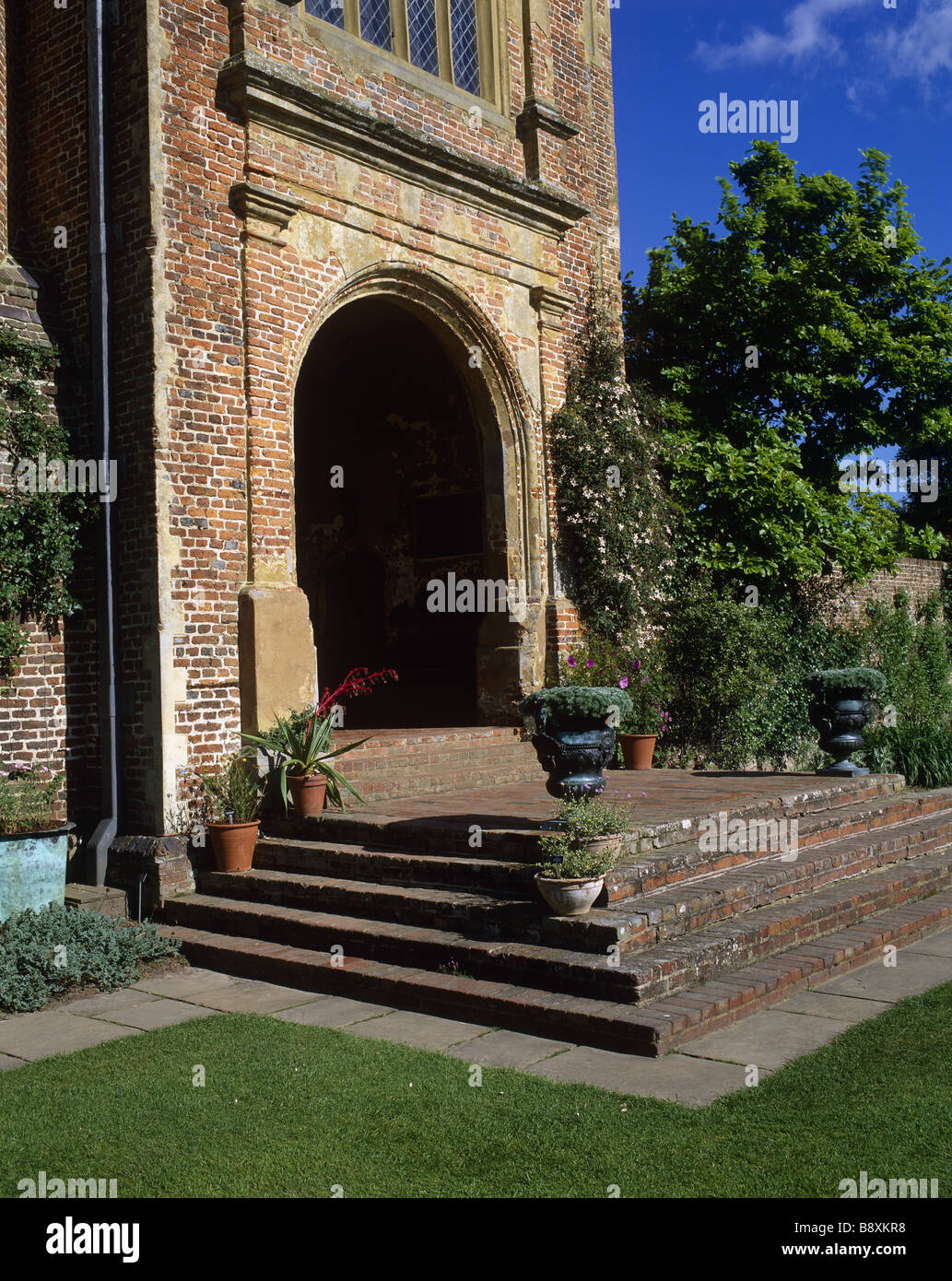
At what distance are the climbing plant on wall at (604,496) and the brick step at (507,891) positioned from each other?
13.0 ft

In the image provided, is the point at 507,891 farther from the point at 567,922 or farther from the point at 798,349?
the point at 798,349

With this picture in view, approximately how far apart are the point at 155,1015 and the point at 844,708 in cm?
625

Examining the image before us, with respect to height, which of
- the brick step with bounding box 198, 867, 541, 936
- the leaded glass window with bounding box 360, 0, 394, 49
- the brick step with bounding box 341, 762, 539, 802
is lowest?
the brick step with bounding box 198, 867, 541, 936

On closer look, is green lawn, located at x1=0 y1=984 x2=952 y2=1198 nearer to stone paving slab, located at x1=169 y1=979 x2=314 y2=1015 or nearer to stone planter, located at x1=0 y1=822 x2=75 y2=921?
stone paving slab, located at x1=169 y1=979 x2=314 y2=1015

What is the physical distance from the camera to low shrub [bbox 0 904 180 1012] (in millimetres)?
6223

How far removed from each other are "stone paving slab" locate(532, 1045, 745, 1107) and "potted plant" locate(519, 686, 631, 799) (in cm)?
171

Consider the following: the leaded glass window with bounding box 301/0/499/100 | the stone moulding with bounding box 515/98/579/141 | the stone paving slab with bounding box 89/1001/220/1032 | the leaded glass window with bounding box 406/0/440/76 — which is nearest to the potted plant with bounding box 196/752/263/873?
the stone paving slab with bounding box 89/1001/220/1032

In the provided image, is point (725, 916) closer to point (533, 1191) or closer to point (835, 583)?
point (533, 1191)

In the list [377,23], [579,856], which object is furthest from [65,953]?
[377,23]

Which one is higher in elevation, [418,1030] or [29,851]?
[29,851]

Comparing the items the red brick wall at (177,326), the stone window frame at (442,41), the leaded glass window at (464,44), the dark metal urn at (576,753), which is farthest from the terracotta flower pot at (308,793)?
the leaded glass window at (464,44)

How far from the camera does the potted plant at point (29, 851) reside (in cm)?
699

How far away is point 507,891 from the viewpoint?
6598 millimetres
